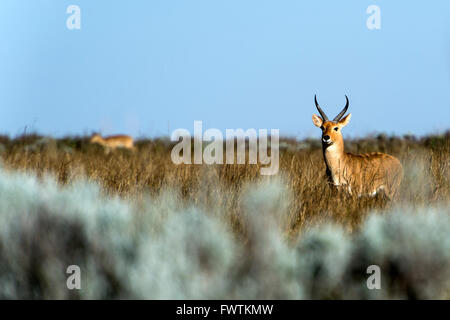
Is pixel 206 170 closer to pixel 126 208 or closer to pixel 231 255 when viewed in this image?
pixel 126 208

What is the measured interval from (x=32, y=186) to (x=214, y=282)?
2664mm

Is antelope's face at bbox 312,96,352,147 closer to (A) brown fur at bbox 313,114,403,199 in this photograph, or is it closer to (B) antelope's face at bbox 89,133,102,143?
(A) brown fur at bbox 313,114,403,199

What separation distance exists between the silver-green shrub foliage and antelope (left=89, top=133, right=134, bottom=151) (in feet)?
43.4

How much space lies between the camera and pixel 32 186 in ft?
18.4

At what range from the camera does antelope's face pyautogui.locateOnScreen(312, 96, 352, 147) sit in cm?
705

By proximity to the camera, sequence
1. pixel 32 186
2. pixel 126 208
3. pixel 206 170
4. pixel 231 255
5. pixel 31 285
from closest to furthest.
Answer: pixel 231 255 → pixel 31 285 → pixel 126 208 → pixel 32 186 → pixel 206 170

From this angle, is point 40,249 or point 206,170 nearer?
point 40,249

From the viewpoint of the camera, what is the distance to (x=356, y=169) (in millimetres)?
7320

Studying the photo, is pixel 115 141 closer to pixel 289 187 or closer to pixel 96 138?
pixel 96 138

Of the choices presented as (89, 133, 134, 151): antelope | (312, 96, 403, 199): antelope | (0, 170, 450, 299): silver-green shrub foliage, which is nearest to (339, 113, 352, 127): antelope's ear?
(312, 96, 403, 199): antelope

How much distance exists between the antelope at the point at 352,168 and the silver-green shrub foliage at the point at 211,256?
239 cm

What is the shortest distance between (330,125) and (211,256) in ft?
11.9

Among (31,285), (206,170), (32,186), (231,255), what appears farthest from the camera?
(206,170)
